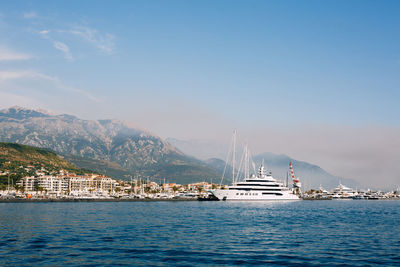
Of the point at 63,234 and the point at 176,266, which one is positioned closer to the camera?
the point at 176,266

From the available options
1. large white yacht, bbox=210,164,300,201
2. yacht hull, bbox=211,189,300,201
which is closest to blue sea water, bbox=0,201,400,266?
yacht hull, bbox=211,189,300,201

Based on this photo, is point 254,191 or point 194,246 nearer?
point 194,246

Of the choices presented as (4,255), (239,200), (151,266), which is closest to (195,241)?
(151,266)

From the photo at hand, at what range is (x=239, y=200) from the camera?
15262cm

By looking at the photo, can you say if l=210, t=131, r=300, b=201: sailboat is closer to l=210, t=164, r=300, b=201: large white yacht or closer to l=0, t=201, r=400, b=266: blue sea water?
l=210, t=164, r=300, b=201: large white yacht

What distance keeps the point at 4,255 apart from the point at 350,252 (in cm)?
3036

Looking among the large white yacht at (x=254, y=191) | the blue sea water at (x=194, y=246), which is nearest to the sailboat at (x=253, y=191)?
the large white yacht at (x=254, y=191)

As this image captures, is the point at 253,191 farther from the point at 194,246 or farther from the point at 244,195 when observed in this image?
the point at 194,246

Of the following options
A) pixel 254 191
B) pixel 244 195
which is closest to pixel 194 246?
pixel 244 195

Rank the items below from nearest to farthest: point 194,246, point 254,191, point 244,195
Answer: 1. point 194,246
2. point 244,195
3. point 254,191

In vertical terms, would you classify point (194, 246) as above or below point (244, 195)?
above

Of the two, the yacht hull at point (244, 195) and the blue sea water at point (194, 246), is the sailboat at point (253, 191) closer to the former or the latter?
the yacht hull at point (244, 195)

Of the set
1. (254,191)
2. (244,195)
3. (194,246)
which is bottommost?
(244,195)

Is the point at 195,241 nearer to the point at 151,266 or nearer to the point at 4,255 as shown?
the point at 151,266
